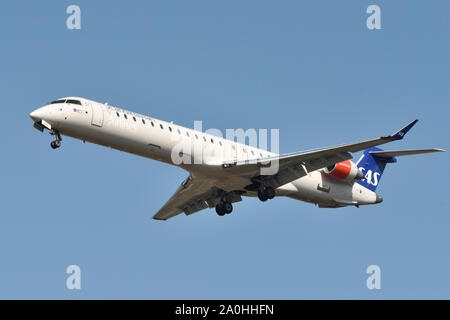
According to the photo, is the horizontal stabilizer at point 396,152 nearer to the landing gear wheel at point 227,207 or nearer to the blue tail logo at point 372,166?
the blue tail logo at point 372,166

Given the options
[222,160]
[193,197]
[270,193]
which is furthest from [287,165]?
[193,197]

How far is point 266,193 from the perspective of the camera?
27828mm

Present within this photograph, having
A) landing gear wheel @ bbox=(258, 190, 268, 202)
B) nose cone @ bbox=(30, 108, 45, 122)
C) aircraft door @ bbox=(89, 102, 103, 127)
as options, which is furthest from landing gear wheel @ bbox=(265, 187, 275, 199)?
nose cone @ bbox=(30, 108, 45, 122)

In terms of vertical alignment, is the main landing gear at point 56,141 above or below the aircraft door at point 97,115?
below

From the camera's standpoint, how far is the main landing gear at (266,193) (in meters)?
27.8

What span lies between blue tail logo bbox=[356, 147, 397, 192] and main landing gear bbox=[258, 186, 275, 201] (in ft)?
18.0

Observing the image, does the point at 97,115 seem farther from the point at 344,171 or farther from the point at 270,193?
the point at 344,171

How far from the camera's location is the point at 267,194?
27812 mm

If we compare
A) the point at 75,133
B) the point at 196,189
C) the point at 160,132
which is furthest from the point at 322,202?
the point at 75,133

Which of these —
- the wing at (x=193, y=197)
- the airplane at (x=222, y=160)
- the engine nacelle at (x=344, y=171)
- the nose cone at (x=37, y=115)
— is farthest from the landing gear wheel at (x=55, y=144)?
the engine nacelle at (x=344, y=171)

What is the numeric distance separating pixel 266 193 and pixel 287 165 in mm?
1394

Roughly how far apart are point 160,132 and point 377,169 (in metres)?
10.5

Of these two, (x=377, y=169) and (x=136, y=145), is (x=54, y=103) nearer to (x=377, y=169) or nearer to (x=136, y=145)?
(x=136, y=145)

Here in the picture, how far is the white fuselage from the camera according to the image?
24953 millimetres
